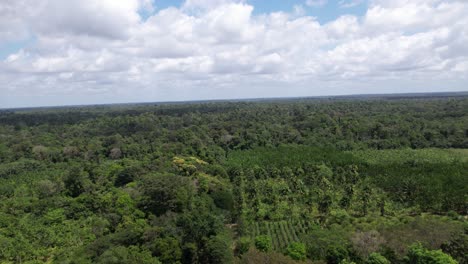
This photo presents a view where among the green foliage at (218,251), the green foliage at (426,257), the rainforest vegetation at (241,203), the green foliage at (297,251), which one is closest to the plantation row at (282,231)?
the rainforest vegetation at (241,203)

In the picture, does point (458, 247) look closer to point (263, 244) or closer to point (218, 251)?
point (263, 244)

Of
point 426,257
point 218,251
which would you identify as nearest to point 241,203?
point 218,251

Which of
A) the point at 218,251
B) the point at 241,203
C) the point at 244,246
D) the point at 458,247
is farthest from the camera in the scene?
the point at 241,203

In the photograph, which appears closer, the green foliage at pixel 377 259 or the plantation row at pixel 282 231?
the green foliage at pixel 377 259

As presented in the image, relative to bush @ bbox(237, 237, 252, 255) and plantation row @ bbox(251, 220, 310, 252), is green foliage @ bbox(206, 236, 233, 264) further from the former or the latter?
plantation row @ bbox(251, 220, 310, 252)

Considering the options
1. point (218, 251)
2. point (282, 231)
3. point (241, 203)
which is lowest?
point (282, 231)

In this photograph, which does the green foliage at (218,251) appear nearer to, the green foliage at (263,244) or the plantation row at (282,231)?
the green foliage at (263,244)

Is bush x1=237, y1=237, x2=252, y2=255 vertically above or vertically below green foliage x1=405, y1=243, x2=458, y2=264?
below

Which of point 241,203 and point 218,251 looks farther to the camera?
point 241,203

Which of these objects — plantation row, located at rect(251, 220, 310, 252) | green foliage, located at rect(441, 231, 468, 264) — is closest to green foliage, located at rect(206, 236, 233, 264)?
plantation row, located at rect(251, 220, 310, 252)
